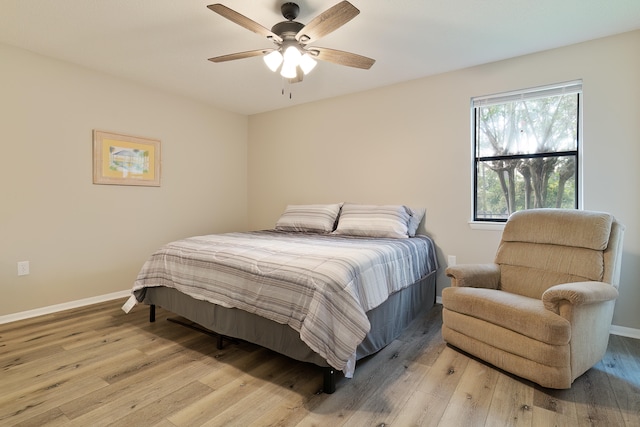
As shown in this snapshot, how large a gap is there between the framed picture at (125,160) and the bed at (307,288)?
4.41ft

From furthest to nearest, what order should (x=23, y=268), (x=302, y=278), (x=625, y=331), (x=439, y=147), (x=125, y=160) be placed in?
1. (x=125, y=160)
2. (x=439, y=147)
3. (x=23, y=268)
4. (x=625, y=331)
5. (x=302, y=278)

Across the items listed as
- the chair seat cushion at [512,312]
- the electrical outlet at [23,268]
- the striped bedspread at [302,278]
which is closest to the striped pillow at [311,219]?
the striped bedspread at [302,278]

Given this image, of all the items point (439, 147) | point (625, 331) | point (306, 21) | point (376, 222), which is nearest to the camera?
point (306, 21)

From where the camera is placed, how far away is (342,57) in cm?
238

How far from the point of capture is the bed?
5.79 feet

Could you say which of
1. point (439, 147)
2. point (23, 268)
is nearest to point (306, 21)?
point (439, 147)

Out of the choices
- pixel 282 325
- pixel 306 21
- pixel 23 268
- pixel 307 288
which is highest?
pixel 306 21

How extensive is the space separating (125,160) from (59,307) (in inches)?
62.4

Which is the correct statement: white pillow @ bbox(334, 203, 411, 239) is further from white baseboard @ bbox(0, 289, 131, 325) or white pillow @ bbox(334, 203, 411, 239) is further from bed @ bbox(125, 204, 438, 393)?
white baseboard @ bbox(0, 289, 131, 325)

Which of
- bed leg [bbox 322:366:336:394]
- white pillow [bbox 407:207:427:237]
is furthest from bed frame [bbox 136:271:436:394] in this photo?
white pillow [bbox 407:207:427:237]

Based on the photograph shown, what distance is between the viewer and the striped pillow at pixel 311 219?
3.59 meters

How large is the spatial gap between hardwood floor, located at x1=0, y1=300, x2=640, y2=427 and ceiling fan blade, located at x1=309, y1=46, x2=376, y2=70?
2.08 m

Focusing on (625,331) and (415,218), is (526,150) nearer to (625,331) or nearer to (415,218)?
(415,218)

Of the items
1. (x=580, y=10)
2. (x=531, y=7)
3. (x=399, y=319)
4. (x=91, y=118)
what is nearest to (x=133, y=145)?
(x=91, y=118)
